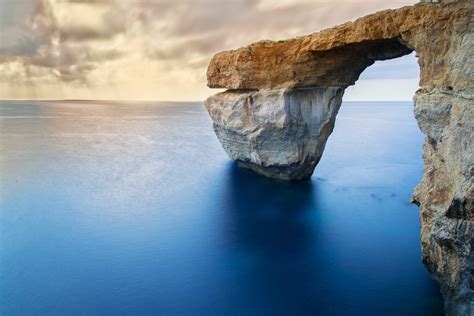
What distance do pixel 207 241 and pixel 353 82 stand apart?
32.0 ft

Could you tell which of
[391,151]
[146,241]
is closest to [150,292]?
[146,241]

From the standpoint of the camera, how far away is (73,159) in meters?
25.0

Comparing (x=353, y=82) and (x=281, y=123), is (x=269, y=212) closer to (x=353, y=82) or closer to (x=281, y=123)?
(x=281, y=123)

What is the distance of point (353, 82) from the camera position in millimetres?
15898

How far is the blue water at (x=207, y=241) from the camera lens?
9227mm

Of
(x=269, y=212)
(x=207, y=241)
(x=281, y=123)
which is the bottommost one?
(x=207, y=241)

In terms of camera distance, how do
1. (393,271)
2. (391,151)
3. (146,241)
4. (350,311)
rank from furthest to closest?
(391,151) → (146,241) → (393,271) → (350,311)

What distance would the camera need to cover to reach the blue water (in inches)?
363

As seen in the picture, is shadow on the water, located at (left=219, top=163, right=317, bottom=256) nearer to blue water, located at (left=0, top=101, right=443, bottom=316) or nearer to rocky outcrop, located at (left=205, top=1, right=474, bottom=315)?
blue water, located at (left=0, top=101, right=443, bottom=316)

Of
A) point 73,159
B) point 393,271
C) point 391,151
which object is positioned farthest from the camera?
point 391,151

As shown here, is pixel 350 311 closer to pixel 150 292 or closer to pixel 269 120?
pixel 150 292

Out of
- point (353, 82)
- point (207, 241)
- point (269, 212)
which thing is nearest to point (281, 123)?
point (353, 82)

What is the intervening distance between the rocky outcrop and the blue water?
73.3 inches

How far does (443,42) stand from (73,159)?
23987 mm
